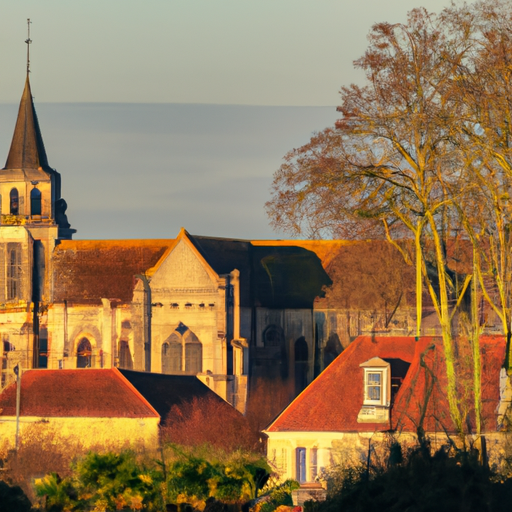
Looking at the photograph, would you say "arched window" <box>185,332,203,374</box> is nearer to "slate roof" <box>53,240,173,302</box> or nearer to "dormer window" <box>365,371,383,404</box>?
"slate roof" <box>53,240,173,302</box>

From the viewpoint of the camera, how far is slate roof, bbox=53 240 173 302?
262 ft

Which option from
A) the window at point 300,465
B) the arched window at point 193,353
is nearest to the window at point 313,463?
the window at point 300,465

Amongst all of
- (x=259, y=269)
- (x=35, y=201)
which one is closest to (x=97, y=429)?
(x=259, y=269)

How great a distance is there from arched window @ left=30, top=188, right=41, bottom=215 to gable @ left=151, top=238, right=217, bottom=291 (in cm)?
1328

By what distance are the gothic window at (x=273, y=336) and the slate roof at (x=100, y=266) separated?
7.48 meters

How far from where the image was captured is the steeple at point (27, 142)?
87.2 m

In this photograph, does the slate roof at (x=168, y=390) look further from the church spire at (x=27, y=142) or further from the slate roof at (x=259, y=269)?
the church spire at (x=27, y=142)

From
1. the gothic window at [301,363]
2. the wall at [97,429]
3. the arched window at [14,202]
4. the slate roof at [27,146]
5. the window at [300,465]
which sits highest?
the slate roof at [27,146]

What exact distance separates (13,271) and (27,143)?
9185mm

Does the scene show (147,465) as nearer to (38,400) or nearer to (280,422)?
(280,422)

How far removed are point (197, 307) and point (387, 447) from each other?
36.2 m

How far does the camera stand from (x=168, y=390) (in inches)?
2613

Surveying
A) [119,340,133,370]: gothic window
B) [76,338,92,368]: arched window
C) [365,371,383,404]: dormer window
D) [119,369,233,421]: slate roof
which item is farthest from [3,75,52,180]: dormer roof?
[365,371,383,404]: dormer window

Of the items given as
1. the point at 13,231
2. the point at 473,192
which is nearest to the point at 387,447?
the point at 473,192
